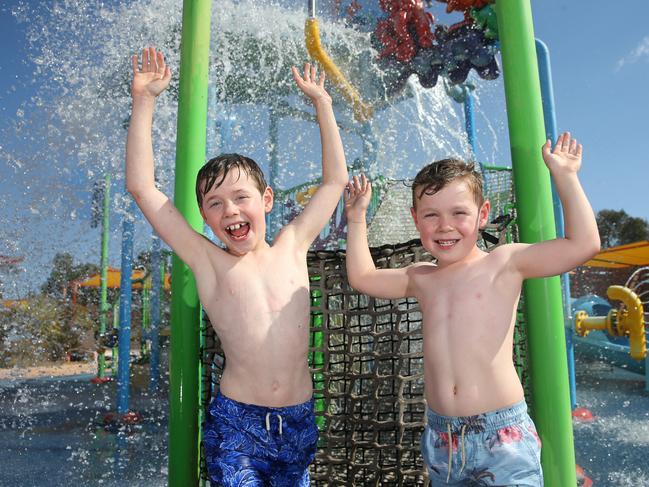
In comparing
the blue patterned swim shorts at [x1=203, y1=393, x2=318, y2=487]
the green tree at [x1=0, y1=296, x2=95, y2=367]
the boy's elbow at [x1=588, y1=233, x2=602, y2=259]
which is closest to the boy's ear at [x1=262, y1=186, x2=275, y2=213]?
the blue patterned swim shorts at [x1=203, y1=393, x2=318, y2=487]

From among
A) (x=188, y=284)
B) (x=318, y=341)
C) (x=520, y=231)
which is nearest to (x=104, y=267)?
(x=318, y=341)

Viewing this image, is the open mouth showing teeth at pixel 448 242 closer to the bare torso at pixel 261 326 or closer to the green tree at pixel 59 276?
the bare torso at pixel 261 326

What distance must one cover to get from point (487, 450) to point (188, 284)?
0.87 m

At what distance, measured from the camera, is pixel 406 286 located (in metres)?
1.49

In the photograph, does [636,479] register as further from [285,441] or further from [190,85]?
[190,85]

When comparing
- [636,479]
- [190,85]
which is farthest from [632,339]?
[190,85]

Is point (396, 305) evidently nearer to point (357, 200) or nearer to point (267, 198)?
point (357, 200)

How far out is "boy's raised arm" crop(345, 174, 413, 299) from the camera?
149 cm

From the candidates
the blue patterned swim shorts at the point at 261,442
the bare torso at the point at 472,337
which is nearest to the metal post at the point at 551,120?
the bare torso at the point at 472,337

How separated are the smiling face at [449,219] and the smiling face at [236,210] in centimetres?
41

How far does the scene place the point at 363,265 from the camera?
5.00 ft

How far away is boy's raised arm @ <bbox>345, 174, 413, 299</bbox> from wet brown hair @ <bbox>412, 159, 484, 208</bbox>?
0.59 feet

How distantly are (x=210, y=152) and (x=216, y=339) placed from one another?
4.74 meters

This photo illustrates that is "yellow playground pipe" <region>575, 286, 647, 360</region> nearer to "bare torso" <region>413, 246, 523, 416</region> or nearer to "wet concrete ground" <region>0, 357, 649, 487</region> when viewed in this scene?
"wet concrete ground" <region>0, 357, 649, 487</region>
